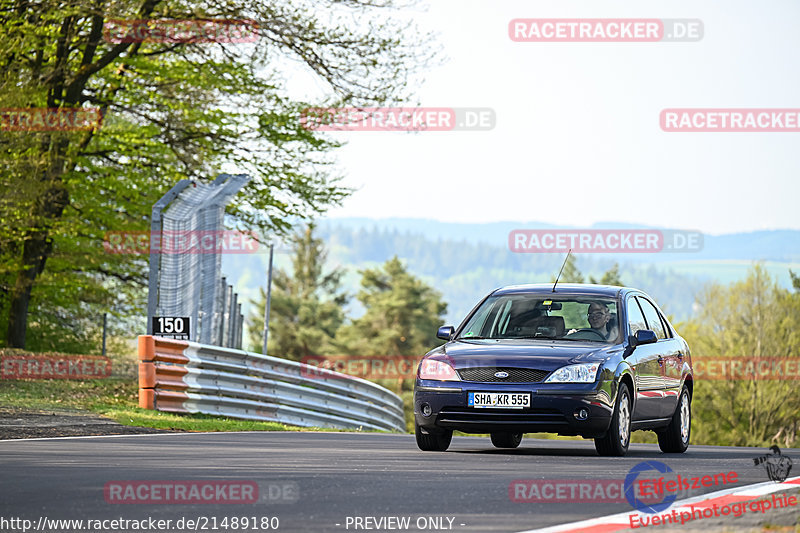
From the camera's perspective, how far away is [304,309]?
4523 inches

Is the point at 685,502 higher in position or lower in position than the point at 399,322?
lower

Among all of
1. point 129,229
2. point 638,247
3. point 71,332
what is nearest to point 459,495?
point 129,229

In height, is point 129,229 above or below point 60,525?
above

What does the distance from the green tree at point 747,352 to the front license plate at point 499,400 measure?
181 feet

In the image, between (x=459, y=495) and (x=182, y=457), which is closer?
(x=459, y=495)

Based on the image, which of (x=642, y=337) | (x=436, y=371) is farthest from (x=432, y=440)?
(x=642, y=337)

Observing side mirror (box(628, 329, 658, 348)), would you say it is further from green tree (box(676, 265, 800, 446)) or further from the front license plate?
green tree (box(676, 265, 800, 446))

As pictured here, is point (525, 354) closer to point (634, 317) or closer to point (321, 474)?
point (634, 317)

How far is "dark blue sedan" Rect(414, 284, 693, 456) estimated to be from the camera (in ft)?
36.9

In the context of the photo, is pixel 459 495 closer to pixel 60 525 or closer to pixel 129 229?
pixel 60 525

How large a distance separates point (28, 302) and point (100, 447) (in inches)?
685

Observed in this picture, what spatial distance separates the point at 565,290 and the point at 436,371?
6.59ft

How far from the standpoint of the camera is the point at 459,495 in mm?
7922

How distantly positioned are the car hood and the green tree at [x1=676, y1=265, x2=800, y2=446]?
54403mm
